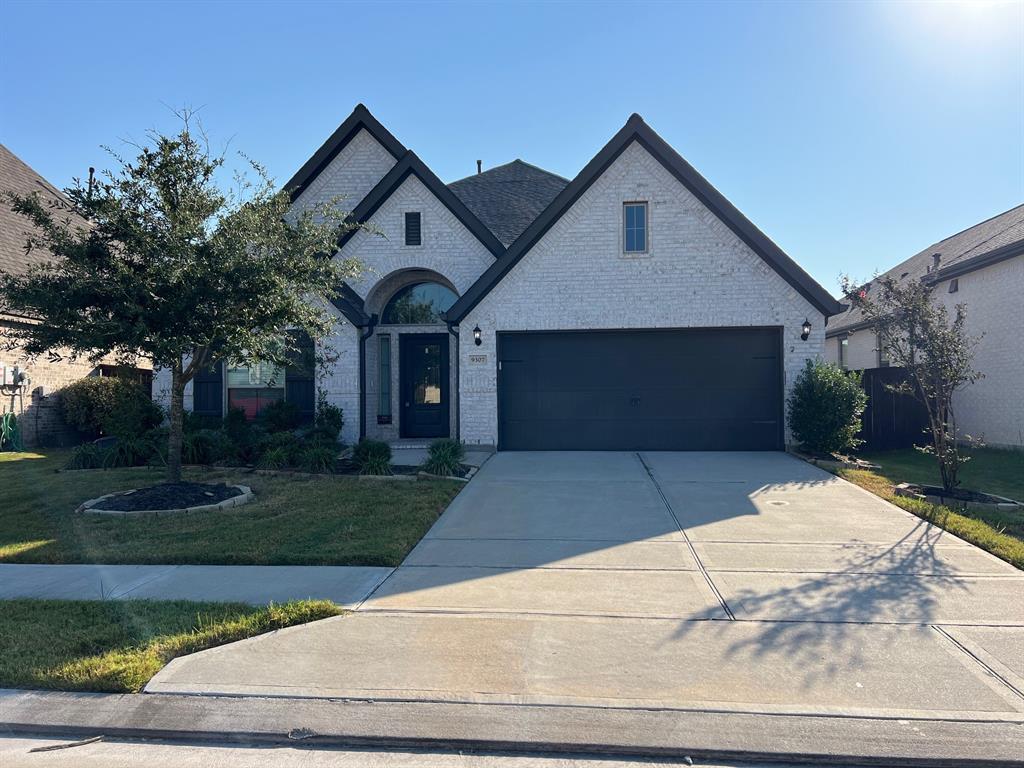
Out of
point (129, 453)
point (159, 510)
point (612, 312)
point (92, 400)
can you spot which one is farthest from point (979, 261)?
point (92, 400)

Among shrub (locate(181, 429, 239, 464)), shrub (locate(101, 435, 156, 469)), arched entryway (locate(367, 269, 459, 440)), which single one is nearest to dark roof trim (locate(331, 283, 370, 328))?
arched entryway (locate(367, 269, 459, 440))

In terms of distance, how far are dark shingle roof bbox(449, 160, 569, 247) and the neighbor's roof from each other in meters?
8.37

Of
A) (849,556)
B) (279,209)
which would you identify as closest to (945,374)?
(849,556)

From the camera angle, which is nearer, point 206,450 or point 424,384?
point 206,450

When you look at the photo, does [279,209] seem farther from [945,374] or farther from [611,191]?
[945,374]

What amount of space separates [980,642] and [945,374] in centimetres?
543

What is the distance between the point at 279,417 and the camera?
44.9 ft

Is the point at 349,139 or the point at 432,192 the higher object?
the point at 349,139

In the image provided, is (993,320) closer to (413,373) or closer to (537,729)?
(413,373)

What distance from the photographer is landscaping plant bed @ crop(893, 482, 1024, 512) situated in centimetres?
844

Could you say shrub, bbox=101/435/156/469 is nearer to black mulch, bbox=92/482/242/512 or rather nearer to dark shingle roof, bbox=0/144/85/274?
black mulch, bbox=92/482/242/512

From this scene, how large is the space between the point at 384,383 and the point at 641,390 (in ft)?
19.3

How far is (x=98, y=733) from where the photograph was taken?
3516 millimetres

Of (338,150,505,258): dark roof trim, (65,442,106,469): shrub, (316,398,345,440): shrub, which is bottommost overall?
(65,442,106,469): shrub
